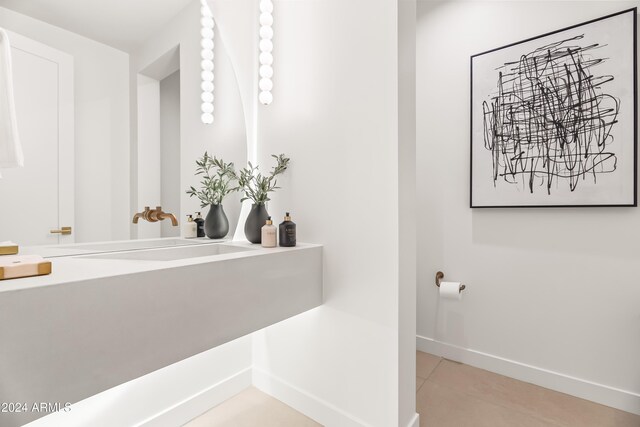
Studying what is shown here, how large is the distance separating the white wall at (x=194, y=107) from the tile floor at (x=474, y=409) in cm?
91

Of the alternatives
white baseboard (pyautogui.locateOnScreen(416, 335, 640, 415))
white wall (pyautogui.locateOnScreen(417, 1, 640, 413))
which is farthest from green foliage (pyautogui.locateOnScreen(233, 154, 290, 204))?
white baseboard (pyautogui.locateOnScreen(416, 335, 640, 415))

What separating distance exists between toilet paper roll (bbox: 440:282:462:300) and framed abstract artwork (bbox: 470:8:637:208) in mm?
521

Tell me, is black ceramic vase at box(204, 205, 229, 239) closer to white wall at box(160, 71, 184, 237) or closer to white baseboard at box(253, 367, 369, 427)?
white wall at box(160, 71, 184, 237)

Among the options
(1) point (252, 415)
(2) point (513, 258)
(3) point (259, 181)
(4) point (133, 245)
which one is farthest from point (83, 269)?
(2) point (513, 258)

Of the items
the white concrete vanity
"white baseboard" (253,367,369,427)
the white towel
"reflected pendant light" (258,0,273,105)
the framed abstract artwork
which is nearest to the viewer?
the white concrete vanity

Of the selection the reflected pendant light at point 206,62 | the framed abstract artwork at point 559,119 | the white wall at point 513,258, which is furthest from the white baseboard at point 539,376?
the reflected pendant light at point 206,62

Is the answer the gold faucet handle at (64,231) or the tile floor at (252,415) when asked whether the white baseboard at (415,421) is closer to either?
the tile floor at (252,415)

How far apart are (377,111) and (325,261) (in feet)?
2.33

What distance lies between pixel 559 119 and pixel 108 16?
215cm

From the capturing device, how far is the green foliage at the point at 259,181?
1.53 m

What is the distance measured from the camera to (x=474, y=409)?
149 cm

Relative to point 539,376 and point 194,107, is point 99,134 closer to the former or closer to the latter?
point 194,107

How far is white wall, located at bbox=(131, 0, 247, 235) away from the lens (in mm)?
1280

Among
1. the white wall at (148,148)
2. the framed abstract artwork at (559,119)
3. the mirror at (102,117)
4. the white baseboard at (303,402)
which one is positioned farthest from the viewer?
the framed abstract artwork at (559,119)
